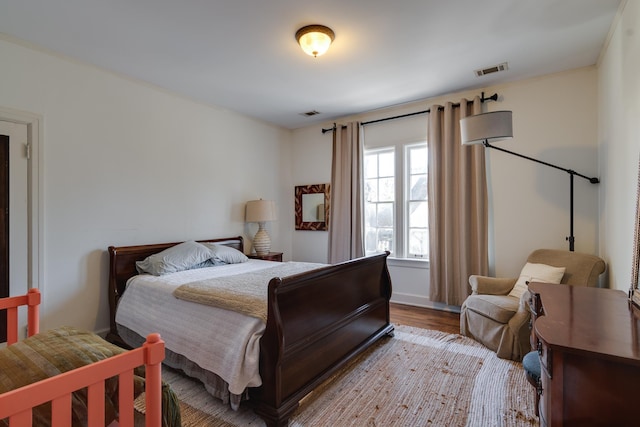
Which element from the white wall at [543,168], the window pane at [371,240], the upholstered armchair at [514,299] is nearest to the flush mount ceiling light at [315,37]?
the white wall at [543,168]

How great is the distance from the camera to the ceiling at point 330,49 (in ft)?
7.30

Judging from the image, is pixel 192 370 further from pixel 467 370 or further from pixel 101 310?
pixel 467 370

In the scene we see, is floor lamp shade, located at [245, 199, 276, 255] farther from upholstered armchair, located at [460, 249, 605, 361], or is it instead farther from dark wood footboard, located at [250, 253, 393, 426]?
upholstered armchair, located at [460, 249, 605, 361]

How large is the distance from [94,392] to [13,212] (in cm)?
258

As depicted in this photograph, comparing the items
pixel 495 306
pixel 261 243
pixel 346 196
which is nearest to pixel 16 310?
pixel 261 243

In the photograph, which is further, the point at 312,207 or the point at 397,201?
the point at 312,207

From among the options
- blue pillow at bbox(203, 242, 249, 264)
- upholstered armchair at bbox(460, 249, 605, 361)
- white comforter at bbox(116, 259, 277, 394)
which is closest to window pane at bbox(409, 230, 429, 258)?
upholstered armchair at bbox(460, 249, 605, 361)

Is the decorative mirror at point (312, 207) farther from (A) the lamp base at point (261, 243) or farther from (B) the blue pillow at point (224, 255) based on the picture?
(B) the blue pillow at point (224, 255)

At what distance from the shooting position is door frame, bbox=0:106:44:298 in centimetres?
266

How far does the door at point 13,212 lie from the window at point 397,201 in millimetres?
3748

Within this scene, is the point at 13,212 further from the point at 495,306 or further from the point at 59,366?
the point at 495,306

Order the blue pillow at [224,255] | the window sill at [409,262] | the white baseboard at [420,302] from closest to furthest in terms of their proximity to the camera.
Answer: the blue pillow at [224,255], the white baseboard at [420,302], the window sill at [409,262]

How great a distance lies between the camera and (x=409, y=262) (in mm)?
4254

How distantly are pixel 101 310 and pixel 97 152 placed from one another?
61.1 inches
